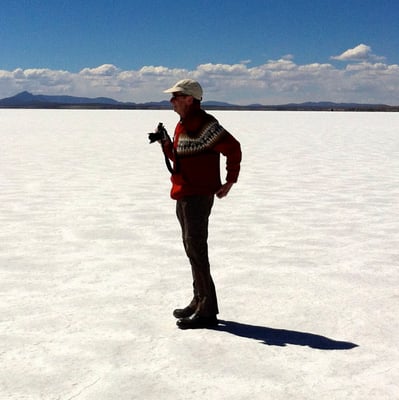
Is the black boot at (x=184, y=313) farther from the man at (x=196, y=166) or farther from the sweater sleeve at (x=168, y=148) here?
the sweater sleeve at (x=168, y=148)

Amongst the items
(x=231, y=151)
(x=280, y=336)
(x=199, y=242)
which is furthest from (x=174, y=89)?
(x=280, y=336)

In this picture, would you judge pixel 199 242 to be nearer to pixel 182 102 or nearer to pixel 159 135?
pixel 159 135

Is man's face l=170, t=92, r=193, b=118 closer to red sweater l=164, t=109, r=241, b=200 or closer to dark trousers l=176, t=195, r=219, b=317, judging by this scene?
red sweater l=164, t=109, r=241, b=200

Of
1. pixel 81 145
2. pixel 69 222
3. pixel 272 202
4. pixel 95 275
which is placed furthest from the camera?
pixel 81 145

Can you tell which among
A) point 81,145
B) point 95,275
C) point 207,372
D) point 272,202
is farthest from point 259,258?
point 81,145

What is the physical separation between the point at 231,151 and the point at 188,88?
0.49 meters

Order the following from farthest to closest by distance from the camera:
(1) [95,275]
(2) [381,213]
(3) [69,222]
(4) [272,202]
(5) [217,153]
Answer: (4) [272,202] < (2) [381,213] < (3) [69,222] < (1) [95,275] < (5) [217,153]

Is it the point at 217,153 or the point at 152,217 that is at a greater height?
the point at 217,153

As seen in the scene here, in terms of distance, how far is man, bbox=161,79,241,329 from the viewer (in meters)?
3.84

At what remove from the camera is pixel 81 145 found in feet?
66.1

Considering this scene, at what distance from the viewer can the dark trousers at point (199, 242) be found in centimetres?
393

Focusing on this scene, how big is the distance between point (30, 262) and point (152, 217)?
7.87 feet

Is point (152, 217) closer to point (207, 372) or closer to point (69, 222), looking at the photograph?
point (69, 222)

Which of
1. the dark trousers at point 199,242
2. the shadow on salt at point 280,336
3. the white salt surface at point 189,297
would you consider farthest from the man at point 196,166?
the white salt surface at point 189,297
